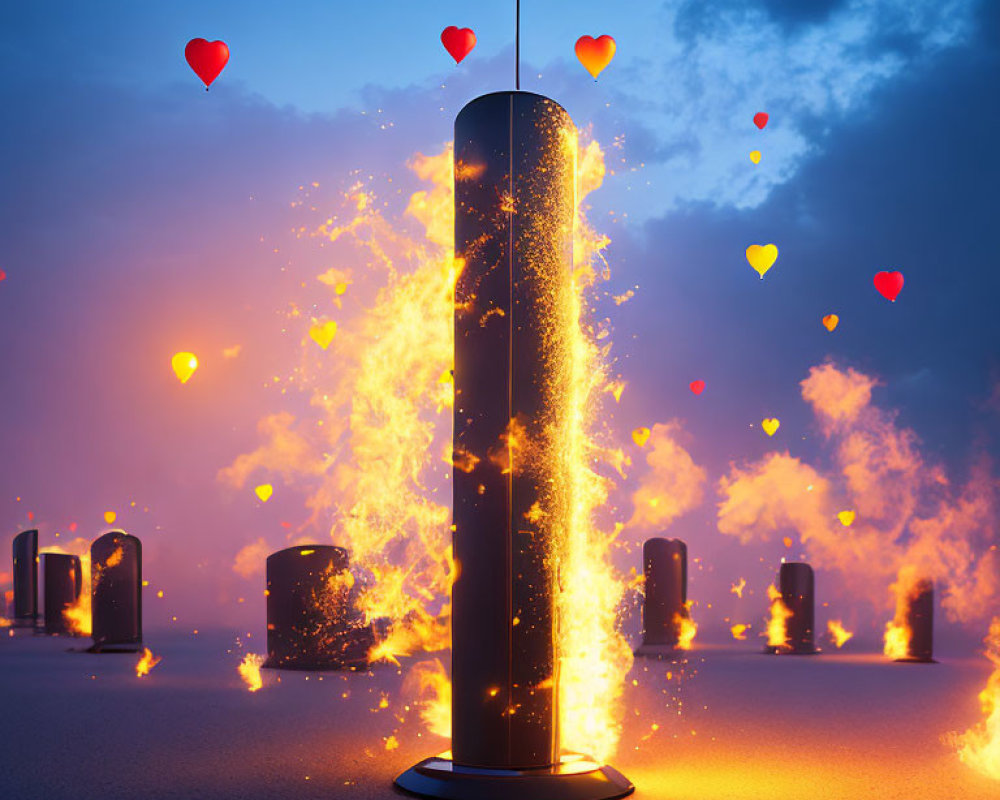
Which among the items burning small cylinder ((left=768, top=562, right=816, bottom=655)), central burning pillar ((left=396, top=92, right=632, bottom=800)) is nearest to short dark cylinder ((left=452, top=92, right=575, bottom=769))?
central burning pillar ((left=396, top=92, right=632, bottom=800))

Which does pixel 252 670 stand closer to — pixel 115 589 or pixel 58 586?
pixel 115 589

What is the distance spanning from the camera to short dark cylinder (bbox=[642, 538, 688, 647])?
69.6 ft

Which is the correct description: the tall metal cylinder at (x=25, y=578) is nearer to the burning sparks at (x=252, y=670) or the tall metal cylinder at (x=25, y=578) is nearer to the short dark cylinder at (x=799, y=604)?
the burning sparks at (x=252, y=670)

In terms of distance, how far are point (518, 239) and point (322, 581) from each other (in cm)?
1034

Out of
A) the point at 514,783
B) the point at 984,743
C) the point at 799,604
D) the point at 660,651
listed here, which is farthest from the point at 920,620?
the point at 514,783

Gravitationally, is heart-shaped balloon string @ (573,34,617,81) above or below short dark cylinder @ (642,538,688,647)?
above

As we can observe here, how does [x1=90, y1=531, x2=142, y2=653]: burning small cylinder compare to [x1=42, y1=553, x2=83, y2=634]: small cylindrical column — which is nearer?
[x1=90, y1=531, x2=142, y2=653]: burning small cylinder

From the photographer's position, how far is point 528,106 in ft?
26.9

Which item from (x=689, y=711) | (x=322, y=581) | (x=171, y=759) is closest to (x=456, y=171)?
(x=171, y=759)

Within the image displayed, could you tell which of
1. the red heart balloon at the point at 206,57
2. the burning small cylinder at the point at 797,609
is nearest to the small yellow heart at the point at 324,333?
the red heart balloon at the point at 206,57

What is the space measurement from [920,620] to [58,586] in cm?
1769

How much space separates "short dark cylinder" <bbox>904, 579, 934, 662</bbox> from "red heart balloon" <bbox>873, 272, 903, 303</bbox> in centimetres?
584

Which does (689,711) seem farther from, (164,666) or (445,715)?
(164,666)

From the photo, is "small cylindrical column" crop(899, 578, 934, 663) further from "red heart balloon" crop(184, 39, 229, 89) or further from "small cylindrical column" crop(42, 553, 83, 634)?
"small cylindrical column" crop(42, 553, 83, 634)
